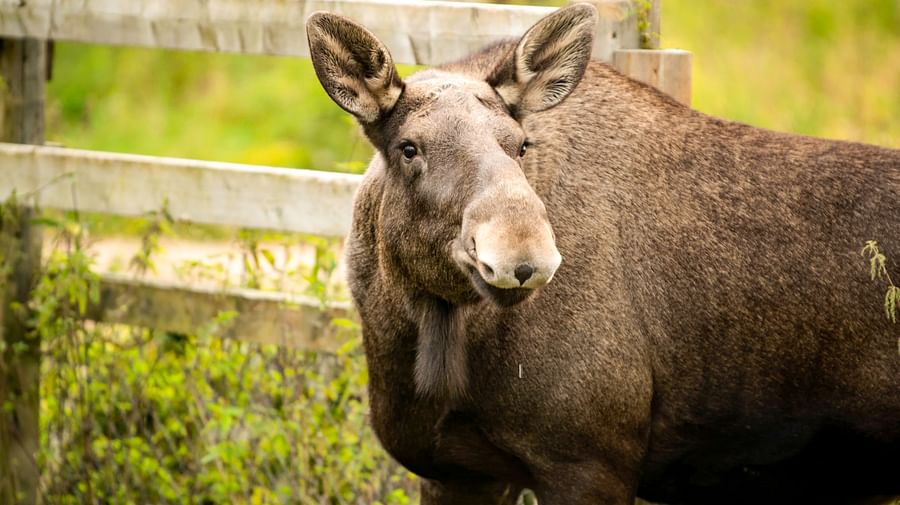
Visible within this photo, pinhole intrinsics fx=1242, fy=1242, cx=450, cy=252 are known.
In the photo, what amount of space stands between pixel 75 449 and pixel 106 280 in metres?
0.89

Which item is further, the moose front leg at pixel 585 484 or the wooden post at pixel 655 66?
the wooden post at pixel 655 66

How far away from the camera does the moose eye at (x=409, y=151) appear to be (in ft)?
13.6

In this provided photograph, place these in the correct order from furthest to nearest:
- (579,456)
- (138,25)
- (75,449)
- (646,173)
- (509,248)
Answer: (75,449), (138,25), (646,173), (579,456), (509,248)

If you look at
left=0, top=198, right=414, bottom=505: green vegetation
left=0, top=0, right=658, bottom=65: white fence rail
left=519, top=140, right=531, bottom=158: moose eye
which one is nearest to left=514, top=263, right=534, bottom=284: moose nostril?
left=519, top=140, right=531, bottom=158: moose eye

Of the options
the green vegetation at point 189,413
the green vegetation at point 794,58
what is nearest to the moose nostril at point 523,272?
the green vegetation at point 189,413

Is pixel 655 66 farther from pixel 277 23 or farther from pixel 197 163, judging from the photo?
pixel 197 163

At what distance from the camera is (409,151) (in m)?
4.16

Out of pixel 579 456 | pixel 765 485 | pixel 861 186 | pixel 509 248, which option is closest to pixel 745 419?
pixel 765 485

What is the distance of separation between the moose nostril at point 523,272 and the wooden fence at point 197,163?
1795 millimetres

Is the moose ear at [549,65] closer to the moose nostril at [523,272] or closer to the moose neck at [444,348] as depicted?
the moose neck at [444,348]

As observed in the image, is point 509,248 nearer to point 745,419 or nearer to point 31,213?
point 745,419

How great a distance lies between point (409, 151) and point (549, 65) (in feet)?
2.09

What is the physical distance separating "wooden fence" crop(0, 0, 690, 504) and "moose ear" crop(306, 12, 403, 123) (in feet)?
3.54

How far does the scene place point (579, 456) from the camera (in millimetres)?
4336
